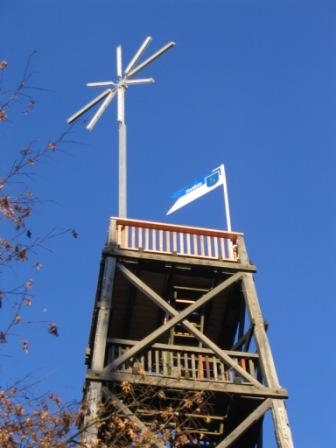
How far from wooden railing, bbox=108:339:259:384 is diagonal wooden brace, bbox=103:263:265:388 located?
13 centimetres

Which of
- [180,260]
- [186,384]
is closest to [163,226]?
[180,260]

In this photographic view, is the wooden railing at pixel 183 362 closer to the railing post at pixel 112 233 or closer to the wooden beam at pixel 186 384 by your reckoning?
the wooden beam at pixel 186 384

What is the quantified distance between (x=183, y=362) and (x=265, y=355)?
4.88 ft

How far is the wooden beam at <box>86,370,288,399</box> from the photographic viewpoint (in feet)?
37.4

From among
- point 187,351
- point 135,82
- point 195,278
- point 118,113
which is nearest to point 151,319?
point 195,278

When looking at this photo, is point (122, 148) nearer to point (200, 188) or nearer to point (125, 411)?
point (200, 188)

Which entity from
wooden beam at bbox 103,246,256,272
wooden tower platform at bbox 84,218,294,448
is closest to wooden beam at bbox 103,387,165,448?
wooden tower platform at bbox 84,218,294,448


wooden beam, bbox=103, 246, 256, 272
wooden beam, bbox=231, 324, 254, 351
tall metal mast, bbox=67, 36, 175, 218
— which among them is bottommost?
wooden beam, bbox=231, 324, 254, 351

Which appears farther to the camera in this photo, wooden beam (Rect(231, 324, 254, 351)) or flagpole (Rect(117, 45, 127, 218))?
flagpole (Rect(117, 45, 127, 218))

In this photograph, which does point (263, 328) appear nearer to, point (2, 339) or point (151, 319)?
point (151, 319)

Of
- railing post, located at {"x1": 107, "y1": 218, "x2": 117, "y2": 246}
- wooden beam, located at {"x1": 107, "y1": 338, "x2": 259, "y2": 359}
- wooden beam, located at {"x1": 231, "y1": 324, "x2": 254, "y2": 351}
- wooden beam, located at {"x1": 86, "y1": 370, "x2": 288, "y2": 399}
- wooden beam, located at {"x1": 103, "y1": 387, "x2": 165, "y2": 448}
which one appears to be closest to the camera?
wooden beam, located at {"x1": 103, "y1": 387, "x2": 165, "y2": 448}

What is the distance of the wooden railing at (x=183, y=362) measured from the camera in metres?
12.1

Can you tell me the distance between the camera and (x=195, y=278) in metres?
14.7

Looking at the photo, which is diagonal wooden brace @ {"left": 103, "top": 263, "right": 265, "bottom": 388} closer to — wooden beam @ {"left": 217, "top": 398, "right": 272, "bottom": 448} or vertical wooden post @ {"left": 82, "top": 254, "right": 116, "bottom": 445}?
vertical wooden post @ {"left": 82, "top": 254, "right": 116, "bottom": 445}
